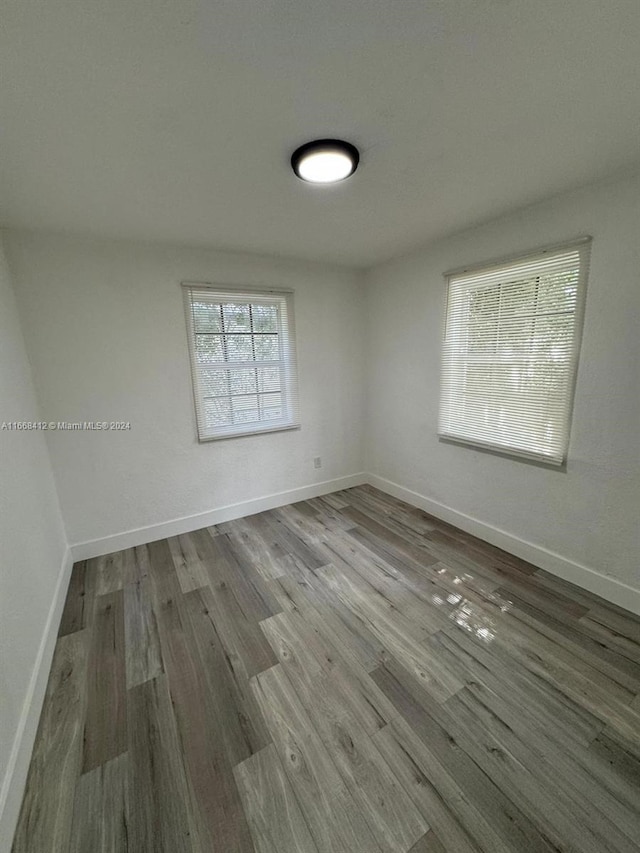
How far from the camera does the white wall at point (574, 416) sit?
174 centimetres

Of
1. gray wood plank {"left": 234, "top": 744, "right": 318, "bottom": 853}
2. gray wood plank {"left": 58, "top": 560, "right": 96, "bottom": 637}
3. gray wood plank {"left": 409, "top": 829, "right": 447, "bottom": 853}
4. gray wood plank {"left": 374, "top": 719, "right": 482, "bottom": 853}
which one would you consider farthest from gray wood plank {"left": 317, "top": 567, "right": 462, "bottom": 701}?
gray wood plank {"left": 58, "top": 560, "right": 96, "bottom": 637}

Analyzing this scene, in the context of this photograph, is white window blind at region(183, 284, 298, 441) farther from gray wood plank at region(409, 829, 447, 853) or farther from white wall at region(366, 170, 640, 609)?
gray wood plank at region(409, 829, 447, 853)

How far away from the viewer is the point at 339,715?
1347 mm

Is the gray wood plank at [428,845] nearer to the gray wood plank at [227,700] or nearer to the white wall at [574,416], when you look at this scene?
the gray wood plank at [227,700]

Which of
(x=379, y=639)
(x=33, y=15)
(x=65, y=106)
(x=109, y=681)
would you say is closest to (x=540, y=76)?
(x=33, y=15)

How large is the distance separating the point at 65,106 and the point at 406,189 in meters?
1.49

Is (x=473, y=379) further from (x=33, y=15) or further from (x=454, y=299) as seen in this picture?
(x=33, y=15)

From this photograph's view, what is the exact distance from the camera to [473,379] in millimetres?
2494

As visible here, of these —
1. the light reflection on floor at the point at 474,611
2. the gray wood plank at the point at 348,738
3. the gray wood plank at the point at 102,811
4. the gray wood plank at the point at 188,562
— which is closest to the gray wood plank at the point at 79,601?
the gray wood plank at the point at 188,562

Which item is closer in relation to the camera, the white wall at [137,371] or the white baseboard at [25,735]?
the white baseboard at [25,735]

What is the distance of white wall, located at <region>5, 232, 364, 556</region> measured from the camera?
2201 millimetres

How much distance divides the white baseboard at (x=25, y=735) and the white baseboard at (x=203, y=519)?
2.12ft

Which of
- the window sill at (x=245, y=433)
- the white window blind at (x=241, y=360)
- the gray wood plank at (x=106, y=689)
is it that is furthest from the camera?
the window sill at (x=245, y=433)

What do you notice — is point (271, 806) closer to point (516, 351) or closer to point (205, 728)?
point (205, 728)
